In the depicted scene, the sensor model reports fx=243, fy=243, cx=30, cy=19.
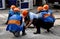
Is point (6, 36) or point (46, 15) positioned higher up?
point (46, 15)

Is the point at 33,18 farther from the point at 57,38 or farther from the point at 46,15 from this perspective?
the point at 57,38

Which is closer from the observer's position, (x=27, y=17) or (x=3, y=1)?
(x=27, y=17)

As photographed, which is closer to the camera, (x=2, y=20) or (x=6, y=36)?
(x=6, y=36)

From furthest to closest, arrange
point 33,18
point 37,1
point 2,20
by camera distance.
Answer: point 37,1, point 2,20, point 33,18

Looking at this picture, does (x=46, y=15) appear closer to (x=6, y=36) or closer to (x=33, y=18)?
(x=33, y=18)

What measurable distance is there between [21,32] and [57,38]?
172 centimetres

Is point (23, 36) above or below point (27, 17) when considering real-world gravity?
below

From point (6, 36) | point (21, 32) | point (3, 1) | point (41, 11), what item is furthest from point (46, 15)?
point (3, 1)

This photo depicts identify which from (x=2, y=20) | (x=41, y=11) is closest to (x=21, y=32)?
(x=41, y=11)

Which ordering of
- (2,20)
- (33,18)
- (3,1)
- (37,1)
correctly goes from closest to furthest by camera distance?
(33,18) < (2,20) < (3,1) < (37,1)

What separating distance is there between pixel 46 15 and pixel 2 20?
3832mm

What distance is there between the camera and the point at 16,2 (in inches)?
727

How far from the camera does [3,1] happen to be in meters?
18.1

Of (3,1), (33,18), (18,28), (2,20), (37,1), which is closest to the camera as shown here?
(18,28)
